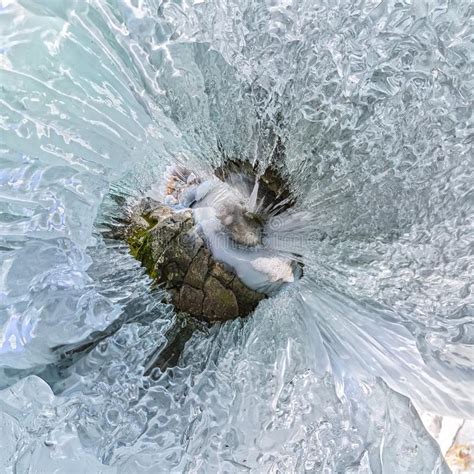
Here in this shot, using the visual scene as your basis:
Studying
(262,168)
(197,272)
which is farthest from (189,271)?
(262,168)

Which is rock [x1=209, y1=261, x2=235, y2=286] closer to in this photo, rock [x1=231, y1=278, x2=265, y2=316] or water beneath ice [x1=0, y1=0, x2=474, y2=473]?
rock [x1=231, y1=278, x2=265, y2=316]

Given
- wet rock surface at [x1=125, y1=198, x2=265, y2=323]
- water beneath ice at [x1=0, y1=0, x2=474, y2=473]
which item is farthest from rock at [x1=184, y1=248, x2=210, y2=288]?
water beneath ice at [x1=0, y1=0, x2=474, y2=473]

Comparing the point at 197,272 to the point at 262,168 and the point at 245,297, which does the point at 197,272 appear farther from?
the point at 262,168

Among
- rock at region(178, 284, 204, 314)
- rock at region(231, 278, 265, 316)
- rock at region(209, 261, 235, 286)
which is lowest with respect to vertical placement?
rock at region(178, 284, 204, 314)

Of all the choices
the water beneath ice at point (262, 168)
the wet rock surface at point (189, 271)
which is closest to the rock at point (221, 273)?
the wet rock surface at point (189, 271)

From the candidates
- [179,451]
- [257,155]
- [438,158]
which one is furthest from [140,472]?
[438,158]

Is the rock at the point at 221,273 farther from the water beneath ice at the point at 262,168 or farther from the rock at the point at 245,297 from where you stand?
the water beneath ice at the point at 262,168
